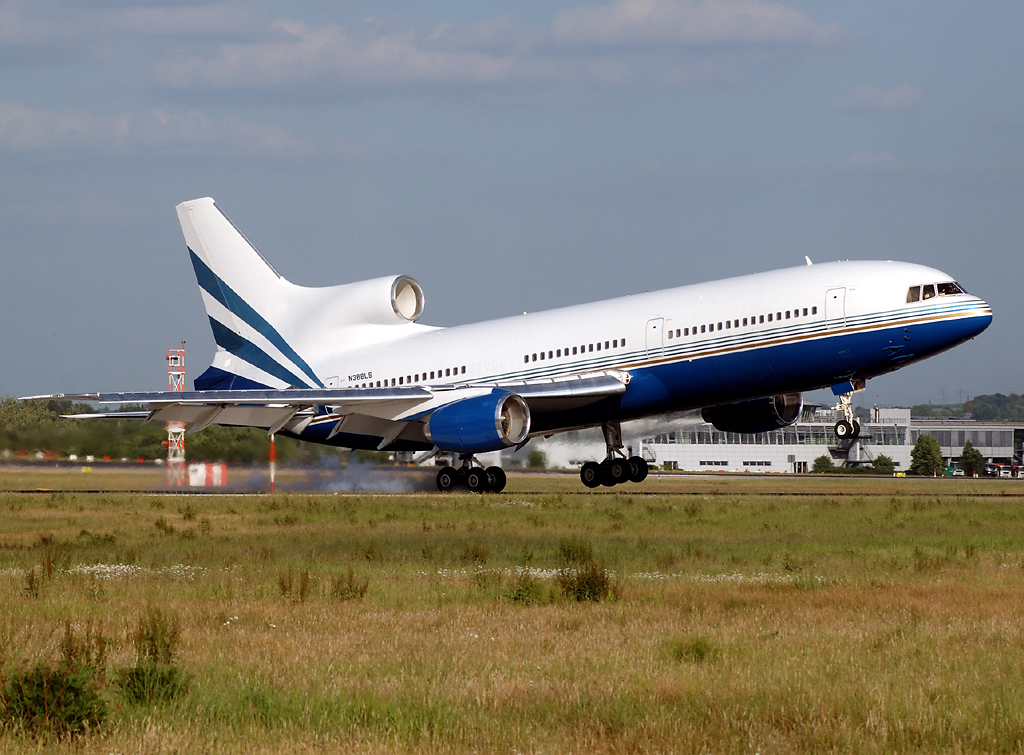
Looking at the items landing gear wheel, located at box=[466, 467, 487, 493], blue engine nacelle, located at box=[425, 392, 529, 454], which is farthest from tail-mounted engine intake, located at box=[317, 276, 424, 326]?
blue engine nacelle, located at box=[425, 392, 529, 454]

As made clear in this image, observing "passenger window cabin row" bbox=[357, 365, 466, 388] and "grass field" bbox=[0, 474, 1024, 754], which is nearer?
"grass field" bbox=[0, 474, 1024, 754]

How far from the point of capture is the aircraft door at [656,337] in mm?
35031

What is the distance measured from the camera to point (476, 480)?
129ft

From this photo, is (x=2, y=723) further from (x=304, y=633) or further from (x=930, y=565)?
(x=930, y=565)

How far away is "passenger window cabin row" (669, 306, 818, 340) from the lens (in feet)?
107

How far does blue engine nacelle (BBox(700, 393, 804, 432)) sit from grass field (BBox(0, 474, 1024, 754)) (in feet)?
42.8

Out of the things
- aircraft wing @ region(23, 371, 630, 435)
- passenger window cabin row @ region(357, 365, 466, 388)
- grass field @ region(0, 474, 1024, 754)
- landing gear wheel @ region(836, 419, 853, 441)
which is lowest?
grass field @ region(0, 474, 1024, 754)

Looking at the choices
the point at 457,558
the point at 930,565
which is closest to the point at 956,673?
the point at 930,565

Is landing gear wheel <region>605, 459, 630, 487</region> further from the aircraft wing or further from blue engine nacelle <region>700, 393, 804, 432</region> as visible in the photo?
the aircraft wing

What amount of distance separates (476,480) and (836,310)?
13.0m

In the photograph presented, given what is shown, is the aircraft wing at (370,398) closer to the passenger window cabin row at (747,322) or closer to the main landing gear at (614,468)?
the passenger window cabin row at (747,322)

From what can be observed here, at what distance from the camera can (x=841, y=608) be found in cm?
1396

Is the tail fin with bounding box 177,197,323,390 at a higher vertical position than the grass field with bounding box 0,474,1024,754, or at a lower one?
higher

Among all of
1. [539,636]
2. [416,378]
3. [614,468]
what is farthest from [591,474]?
[539,636]
